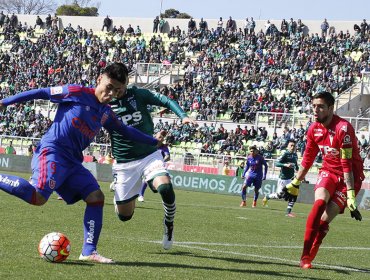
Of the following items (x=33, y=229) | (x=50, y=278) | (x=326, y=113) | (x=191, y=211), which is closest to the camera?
(x=50, y=278)

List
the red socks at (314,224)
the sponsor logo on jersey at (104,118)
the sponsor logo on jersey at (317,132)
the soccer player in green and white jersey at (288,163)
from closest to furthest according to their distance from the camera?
the sponsor logo on jersey at (104,118), the red socks at (314,224), the sponsor logo on jersey at (317,132), the soccer player in green and white jersey at (288,163)

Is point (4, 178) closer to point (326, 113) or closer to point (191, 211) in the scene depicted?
point (326, 113)

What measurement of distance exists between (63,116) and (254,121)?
3692 centimetres

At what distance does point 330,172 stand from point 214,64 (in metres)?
43.7

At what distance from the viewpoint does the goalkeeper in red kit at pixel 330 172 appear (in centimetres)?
1039

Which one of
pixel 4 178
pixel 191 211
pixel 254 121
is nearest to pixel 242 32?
pixel 254 121

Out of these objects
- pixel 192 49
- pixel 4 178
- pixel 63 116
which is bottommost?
pixel 4 178

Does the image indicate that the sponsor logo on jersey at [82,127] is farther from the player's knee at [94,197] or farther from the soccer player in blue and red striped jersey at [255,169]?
the soccer player in blue and red striped jersey at [255,169]

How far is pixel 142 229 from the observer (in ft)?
48.3

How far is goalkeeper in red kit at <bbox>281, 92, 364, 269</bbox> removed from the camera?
34.1ft

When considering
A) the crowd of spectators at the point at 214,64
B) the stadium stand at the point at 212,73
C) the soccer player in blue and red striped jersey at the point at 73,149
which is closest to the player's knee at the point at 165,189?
the soccer player in blue and red striped jersey at the point at 73,149

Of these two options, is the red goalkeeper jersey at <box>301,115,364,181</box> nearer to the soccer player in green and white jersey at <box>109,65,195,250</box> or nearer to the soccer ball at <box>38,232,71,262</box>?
the soccer player in green and white jersey at <box>109,65,195,250</box>

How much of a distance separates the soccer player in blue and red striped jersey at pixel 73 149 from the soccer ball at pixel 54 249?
1.21 ft

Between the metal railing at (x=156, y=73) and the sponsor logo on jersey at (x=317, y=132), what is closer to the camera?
the sponsor logo on jersey at (x=317, y=132)
